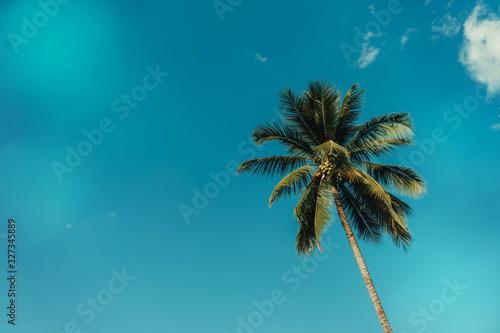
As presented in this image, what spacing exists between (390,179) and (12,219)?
2263 centimetres

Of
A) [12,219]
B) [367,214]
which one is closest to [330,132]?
[367,214]

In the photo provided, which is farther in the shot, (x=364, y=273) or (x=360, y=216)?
(x=360, y=216)

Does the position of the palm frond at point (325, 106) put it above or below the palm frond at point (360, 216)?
above

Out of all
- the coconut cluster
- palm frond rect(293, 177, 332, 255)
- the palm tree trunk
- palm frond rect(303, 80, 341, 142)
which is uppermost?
palm frond rect(303, 80, 341, 142)

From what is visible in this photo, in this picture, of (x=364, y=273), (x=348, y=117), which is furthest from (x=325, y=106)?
(x=364, y=273)

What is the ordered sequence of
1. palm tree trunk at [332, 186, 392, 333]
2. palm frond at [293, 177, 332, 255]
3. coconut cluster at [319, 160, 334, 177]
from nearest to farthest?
palm tree trunk at [332, 186, 392, 333]
palm frond at [293, 177, 332, 255]
coconut cluster at [319, 160, 334, 177]

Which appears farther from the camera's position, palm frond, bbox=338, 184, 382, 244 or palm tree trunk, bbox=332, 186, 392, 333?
palm frond, bbox=338, 184, 382, 244

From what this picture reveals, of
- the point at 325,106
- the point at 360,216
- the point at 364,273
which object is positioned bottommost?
the point at 364,273

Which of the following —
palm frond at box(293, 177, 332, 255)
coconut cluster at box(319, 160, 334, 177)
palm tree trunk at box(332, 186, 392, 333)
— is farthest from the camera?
coconut cluster at box(319, 160, 334, 177)

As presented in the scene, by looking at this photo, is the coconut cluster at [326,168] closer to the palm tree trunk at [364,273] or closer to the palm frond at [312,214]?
the palm frond at [312,214]

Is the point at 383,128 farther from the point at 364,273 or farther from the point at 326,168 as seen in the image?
the point at 364,273

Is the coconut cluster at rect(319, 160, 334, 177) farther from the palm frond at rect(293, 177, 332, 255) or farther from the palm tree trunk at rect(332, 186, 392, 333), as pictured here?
the palm tree trunk at rect(332, 186, 392, 333)

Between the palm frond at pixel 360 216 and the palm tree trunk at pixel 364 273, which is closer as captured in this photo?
the palm tree trunk at pixel 364 273

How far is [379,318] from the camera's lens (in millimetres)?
11461
